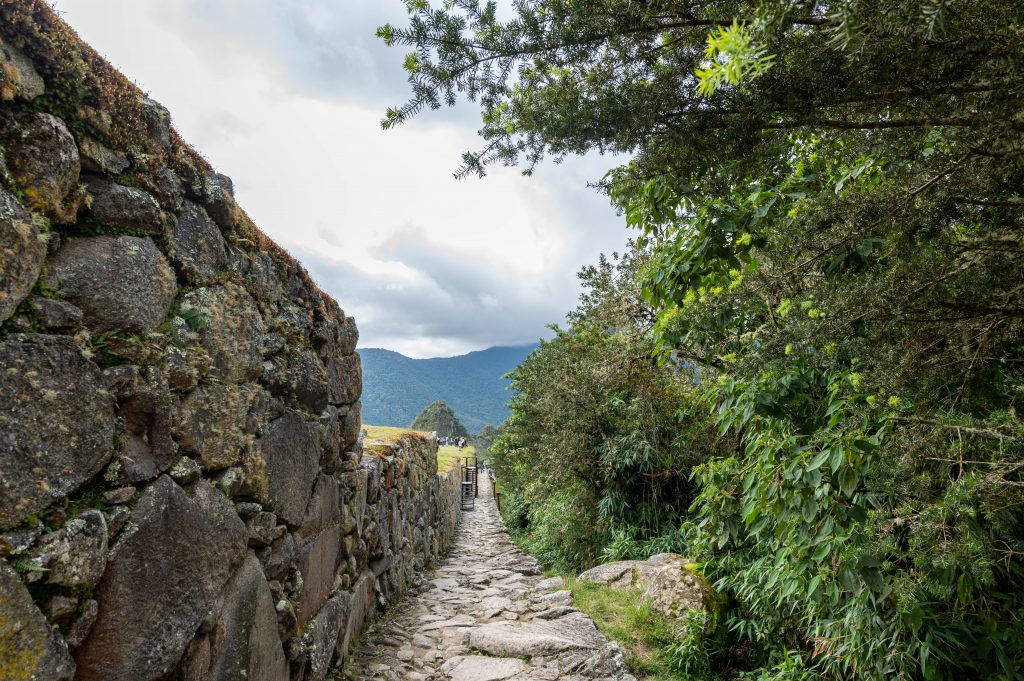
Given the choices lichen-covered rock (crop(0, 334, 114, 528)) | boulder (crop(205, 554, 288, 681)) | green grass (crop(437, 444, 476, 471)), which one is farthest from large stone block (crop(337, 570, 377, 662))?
green grass (crop(437, 444, 476, 471))

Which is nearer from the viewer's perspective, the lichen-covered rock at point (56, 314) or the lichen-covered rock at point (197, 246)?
the lichen-covered rock at point (56, 314)

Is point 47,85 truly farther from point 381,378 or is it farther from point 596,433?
point 381,378

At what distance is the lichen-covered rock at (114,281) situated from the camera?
1763 millimetres

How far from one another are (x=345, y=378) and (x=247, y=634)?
241cm

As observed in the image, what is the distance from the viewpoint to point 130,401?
1.93 meters

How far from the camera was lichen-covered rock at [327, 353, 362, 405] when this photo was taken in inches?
170

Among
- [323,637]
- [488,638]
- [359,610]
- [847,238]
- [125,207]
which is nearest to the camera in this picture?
[125,207]

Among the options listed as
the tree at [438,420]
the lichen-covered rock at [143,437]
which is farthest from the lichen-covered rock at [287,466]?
the tree at [438,420]

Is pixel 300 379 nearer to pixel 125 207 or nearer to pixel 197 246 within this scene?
pixel 197 246

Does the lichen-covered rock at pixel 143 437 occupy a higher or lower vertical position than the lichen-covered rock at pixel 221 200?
lower

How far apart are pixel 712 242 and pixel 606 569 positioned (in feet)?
16.3

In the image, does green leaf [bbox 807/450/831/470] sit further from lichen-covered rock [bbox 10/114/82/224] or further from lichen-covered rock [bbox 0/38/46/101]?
lichen-covered rock [bbox 0/38/46/101]

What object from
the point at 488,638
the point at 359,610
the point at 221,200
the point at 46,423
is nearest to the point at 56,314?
the point at 46,423

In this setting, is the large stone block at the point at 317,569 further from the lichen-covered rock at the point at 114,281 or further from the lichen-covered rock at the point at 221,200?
the lichen-covered rock at the point at 221,200
